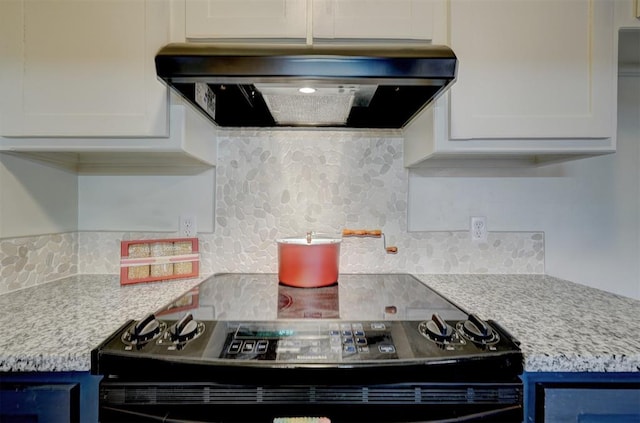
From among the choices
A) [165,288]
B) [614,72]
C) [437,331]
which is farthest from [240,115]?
[614,72]

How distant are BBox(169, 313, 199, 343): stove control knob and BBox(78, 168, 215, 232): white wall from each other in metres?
0.63

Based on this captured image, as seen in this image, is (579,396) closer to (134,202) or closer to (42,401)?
(42,401)

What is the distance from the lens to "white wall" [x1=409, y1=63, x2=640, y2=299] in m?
1.30

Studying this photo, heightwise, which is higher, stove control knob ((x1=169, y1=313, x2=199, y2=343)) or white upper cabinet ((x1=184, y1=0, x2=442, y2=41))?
white upper cabinet ((x1=184, y1=0, x2=442, y2=41))

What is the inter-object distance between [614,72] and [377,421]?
3.80ft

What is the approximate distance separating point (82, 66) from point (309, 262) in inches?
35.2

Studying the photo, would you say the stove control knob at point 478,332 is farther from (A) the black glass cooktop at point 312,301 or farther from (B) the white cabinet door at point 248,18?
(B) the white cabinet door at point 248,18

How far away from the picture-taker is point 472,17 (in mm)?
951

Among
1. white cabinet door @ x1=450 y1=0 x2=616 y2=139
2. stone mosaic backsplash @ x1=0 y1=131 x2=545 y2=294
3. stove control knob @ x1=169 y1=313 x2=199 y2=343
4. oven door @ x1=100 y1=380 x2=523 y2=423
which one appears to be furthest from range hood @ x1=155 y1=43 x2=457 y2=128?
oven door @ x1=100 y1=380 x2=523 y2=423

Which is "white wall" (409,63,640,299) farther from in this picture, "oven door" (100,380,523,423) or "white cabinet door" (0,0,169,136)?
"white cabinet door" (0,0,169,136)

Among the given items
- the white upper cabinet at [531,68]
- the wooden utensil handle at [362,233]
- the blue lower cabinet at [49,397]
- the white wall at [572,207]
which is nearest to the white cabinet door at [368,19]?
the white upper cabinet at [531,68]

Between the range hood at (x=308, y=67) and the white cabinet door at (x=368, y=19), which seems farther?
the white cabinet door at (x=368, y=19)

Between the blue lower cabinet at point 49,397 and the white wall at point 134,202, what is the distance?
0.72 m

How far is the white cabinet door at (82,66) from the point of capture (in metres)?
0.95
